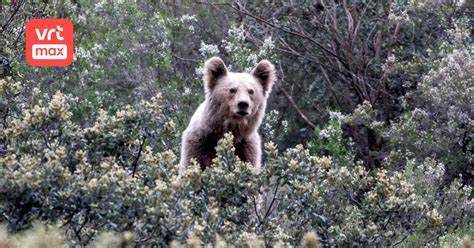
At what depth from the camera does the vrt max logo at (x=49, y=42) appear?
489 inches

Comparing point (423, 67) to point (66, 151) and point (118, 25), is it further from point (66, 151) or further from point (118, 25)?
point (66, 151)

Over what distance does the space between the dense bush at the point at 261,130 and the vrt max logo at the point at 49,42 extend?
0.58 feet

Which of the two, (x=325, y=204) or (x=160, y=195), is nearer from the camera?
(x=160, y=195)

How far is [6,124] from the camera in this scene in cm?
796

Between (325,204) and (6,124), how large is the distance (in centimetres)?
272

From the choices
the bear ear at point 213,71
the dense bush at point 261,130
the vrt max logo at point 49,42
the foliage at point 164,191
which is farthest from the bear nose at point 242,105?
the vrt max logo at point 49,42

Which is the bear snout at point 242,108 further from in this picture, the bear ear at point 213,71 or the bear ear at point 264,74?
the bear ear at point 264,74

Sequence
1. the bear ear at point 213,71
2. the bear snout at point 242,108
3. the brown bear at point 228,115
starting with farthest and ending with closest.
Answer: the bear ear at point 213,71 → the bear snout at point 242,108 → the brown bear at point 228,115

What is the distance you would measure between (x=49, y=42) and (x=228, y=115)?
5573 millimetres

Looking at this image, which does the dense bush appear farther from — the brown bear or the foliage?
the brown bear

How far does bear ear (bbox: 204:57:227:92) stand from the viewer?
10172 millimetres

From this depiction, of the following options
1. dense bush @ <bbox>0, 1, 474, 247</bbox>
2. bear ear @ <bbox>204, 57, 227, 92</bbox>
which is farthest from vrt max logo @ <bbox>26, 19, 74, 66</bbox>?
bear ear @ <bbox>204, 57, 227, 92</bbox>

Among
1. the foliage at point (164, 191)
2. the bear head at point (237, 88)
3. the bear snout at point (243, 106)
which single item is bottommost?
the foliage at point (164, 191)

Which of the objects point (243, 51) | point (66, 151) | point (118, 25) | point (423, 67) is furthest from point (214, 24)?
point (66, 151)
